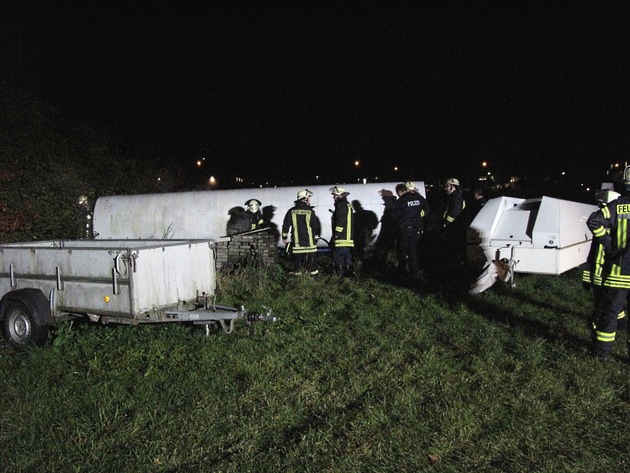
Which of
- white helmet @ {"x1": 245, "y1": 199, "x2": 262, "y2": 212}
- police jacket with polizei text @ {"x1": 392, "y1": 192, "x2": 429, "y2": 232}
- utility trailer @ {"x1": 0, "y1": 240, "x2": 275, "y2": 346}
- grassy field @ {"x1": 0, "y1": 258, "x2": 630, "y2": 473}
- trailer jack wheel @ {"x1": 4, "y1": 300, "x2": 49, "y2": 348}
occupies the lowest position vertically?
grassy field @ {"x1": 0, "y1": 258, "x2": 630, "y2": 473}

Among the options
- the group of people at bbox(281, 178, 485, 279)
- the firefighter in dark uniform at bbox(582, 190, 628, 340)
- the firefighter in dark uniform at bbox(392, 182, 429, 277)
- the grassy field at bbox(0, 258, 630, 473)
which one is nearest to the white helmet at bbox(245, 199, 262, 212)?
the group of people at bbox(281, 178, 485, 279)

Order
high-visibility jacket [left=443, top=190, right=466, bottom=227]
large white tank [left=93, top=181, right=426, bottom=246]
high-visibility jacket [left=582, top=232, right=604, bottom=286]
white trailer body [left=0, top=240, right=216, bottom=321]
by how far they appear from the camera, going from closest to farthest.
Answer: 1. white trailer body [left=0, top=240, right=216, bottom=321]
2. high-visibility jacket [left=582, top=232, right=604, bottom=286]
3. high-visibility jacket [left=443, top=190, right=466, bottom=227]
4. large white tank [left=93, top=181, right=426, bottom=246]

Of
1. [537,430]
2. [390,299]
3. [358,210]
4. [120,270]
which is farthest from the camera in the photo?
[358,210]

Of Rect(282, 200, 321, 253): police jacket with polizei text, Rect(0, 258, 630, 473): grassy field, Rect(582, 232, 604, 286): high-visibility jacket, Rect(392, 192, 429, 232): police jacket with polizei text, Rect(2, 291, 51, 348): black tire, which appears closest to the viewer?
Rect(0, 258, 630, 473): grassy field

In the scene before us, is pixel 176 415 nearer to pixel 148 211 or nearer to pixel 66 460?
pixel 66 460

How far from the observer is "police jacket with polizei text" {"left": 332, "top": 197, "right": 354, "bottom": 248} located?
870cm

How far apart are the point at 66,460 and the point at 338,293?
4881 mm

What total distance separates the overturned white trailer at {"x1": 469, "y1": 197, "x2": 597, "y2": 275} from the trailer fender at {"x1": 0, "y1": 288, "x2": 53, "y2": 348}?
6075 millimetres

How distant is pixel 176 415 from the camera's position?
3.85 meters

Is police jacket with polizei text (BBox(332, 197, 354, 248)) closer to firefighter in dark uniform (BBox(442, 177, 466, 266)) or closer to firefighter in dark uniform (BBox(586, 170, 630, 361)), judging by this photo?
firefighter in dark uniform (BBox(442, 177, 466, 266))

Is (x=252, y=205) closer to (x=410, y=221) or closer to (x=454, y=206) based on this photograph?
(x=410, y=221)

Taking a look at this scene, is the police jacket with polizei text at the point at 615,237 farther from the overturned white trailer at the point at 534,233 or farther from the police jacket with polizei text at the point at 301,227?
the police jacket with polizei text at the point at 301,227

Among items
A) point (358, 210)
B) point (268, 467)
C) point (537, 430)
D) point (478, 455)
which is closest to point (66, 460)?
point (268, 467)

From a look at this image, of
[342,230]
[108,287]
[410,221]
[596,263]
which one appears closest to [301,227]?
[342,230]
